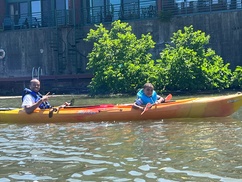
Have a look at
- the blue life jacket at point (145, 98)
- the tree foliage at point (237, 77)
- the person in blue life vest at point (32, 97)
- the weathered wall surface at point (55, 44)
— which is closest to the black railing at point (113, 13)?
the weathered wall surface at point (55, 44)

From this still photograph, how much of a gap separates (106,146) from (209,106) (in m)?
4.77

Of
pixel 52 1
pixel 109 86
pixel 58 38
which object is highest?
pixel 52 1

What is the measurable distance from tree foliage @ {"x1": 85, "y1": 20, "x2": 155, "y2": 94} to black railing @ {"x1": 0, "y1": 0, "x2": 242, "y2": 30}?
273cm

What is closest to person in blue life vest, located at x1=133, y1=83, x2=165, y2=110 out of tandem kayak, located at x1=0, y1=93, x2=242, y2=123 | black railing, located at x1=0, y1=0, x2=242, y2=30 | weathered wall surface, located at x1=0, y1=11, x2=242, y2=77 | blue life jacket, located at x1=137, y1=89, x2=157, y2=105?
blue life jacket, located at x1=137, y1=89, x2=157, y2=105

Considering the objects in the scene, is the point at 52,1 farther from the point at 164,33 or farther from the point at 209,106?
the point at 209,106

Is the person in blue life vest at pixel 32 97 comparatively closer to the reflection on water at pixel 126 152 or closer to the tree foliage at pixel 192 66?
the reflection on water at pixel 126 152

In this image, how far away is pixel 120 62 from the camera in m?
24.5

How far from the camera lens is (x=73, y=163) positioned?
24.1ft

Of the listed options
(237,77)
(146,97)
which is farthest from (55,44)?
(146,97)

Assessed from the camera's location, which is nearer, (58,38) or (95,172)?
(95,172)

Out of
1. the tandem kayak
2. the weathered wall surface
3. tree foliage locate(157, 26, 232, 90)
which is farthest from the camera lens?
the weathered wall surface

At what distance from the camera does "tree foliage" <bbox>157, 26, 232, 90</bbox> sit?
22.8 m

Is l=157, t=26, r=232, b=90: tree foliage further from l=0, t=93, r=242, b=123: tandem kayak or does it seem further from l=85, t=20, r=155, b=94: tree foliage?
l=0, t=93, r=242, b=123: tandem kayak

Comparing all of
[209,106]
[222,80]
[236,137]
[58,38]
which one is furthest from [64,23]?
[236,137]
